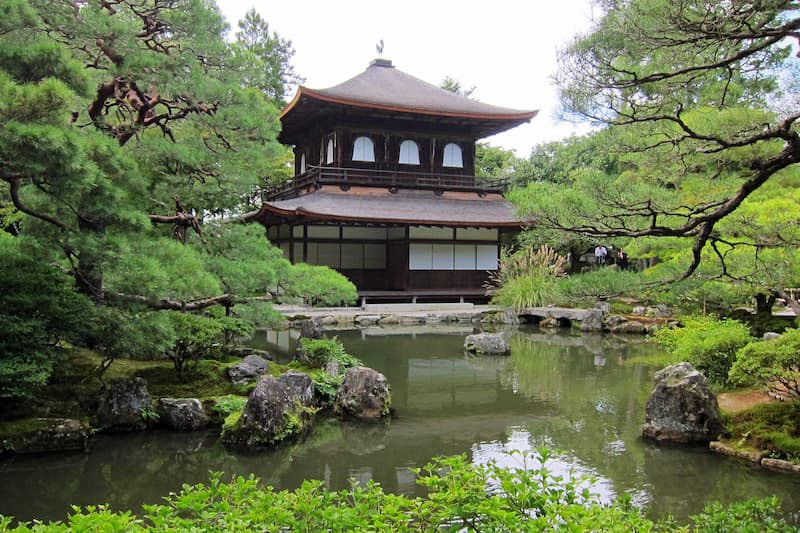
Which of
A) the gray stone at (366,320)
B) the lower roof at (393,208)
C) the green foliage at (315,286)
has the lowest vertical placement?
the gray stone at (366,320)

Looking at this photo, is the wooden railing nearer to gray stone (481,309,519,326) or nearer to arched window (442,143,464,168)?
arched window (442,143,464,168)

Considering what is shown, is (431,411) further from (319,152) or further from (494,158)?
(494,158)

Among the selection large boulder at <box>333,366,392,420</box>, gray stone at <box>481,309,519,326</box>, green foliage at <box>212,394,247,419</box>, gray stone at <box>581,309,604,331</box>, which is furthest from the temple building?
green foliage at <box>212,394,247,419</box>

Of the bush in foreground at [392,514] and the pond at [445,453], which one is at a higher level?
the bush in foreground at [392,514]

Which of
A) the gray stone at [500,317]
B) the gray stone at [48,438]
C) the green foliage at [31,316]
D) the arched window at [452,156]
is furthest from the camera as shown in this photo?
the arched window at [452,156]

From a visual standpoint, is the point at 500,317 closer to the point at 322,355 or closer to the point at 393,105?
the point at 393,105

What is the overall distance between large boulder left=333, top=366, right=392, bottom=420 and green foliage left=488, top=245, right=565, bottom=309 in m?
10.2

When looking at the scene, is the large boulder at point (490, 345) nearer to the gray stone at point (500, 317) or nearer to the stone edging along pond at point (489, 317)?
the stone edging along pond at point (489, 317)

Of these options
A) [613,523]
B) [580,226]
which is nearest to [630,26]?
[580,226]

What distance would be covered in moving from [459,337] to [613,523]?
11.4m

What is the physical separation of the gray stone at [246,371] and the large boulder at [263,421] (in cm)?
114

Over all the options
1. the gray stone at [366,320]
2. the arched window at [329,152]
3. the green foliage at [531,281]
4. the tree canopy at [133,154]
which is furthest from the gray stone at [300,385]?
the arched window at [329,152]

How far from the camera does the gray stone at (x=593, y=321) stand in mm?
14969

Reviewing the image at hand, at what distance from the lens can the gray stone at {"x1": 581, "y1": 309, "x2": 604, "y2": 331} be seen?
1497cm
